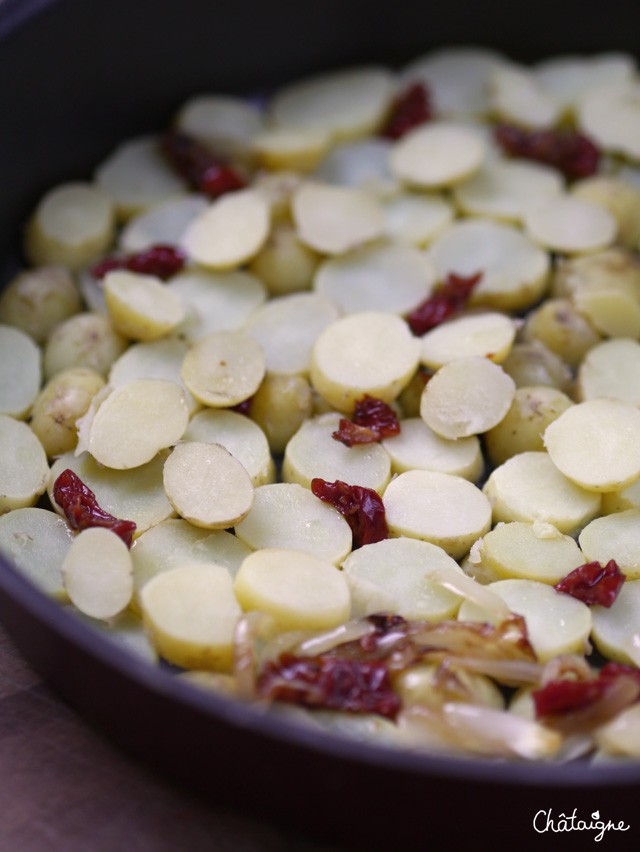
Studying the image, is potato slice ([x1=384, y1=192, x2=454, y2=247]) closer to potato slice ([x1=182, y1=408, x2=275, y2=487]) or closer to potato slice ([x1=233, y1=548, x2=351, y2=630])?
potato slice ([x1=182, y1=408, x2=275, y2=487])

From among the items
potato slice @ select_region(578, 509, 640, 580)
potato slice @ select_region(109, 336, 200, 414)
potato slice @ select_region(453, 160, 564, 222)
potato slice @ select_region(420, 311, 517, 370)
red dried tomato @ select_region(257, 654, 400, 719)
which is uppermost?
potato slice @ select_region(109, 336, 200, 414)

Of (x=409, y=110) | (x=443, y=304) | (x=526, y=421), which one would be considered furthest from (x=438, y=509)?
(x=409, y=110)

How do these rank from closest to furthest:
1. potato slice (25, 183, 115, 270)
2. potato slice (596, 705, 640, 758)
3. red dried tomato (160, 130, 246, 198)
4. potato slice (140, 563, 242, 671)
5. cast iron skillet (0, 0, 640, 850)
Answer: cast iron skillet (0, 0, 640, 850)
potato slice (596, 705, 640, 758)
potato slice (140, 563, 242, 671)
potato slice (25, 183, 115, 270)
red dried tomato (160, 130, 246, 198)

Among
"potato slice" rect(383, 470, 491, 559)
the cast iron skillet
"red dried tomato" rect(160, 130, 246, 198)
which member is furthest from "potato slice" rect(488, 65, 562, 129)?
"potato slice" rect(383, 470, 491, 559)

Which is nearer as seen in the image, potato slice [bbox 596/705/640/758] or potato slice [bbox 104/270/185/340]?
potato slice [bbox 596/705/640/758]

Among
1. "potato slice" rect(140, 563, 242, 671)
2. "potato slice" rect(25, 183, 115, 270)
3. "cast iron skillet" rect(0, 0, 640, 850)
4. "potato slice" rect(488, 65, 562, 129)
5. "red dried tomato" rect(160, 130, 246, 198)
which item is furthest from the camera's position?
"potato slice" rect(488, 65, 562, 129)

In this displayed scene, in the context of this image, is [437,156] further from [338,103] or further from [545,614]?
[545,614]

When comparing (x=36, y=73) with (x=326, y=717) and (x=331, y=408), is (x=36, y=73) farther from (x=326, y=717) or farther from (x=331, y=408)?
(x=326, y=717)
